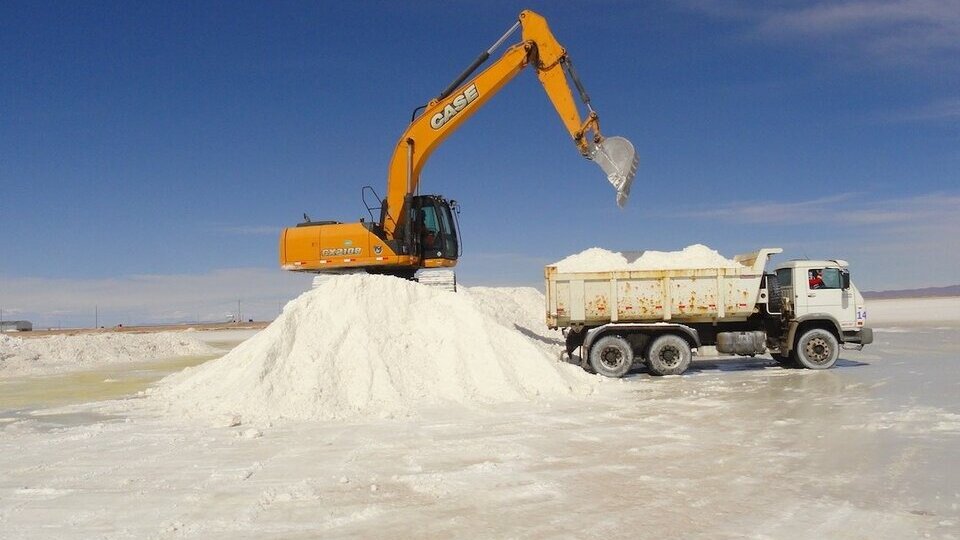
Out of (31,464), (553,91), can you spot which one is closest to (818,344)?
(553,91)

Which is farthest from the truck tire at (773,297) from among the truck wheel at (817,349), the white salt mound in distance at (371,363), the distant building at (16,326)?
the distant building at (16,326)

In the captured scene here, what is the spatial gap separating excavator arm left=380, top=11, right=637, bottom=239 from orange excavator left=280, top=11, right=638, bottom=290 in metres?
0.03

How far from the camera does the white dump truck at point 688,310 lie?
16.4 metres

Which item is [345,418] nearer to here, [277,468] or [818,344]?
[277,468]

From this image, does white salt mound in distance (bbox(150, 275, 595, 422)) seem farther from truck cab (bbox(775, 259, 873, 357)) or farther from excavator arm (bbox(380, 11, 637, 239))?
truck cab (bbox(775, 259, 873, 357))

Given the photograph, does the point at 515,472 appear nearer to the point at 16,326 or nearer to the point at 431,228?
the point at 431,228

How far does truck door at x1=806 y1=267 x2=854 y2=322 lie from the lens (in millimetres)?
16688

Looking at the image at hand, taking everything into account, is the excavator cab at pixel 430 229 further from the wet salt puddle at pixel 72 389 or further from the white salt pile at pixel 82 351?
the white salt pile at pixel 82 351

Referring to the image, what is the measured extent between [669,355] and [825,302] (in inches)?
162

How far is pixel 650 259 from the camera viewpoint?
2350 cm

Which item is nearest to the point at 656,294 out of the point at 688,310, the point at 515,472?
the point at 688,310

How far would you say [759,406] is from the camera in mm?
11555

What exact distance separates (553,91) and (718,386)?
8480mm

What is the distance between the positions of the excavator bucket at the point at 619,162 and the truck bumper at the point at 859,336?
647cm
